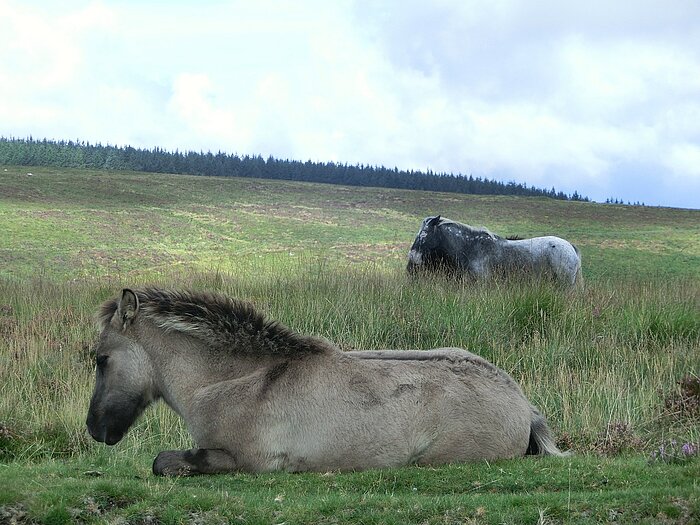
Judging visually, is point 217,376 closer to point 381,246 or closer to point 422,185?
point 381,246

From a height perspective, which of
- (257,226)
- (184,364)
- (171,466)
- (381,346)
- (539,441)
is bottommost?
(257,226)

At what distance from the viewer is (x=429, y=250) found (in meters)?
20.8

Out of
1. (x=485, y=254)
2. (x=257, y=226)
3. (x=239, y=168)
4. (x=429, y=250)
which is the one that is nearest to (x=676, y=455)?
(x=485, y=254)

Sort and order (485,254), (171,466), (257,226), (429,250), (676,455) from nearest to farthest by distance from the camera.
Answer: (171,466) < (676,455) < (485,254) < (429,250) < (257,226)

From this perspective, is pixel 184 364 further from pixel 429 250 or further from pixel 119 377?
pixel 429 250

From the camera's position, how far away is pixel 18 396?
41.4 feet

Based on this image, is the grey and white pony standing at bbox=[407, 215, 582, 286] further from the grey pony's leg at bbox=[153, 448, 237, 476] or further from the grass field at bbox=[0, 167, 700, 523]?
the grey pony's leg at bbox=[153, 448, 237, 476]

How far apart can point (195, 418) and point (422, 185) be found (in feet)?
441

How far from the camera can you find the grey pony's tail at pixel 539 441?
8.16m

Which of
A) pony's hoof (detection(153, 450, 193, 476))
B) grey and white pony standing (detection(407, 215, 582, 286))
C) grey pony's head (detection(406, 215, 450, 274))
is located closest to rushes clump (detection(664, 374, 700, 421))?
pony's hoof (detection(153, 450, 193, 476))

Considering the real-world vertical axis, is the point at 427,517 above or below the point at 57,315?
above

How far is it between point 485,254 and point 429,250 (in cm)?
147

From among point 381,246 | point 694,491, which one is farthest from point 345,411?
point 381,246

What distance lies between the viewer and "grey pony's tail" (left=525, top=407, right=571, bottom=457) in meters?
8.16
